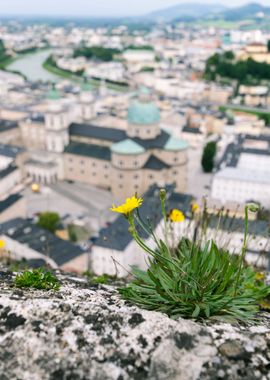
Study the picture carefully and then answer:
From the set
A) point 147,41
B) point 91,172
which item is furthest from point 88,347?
point 147,41

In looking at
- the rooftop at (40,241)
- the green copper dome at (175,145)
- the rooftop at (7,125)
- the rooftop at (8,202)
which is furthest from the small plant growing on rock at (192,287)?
the rooftop at (7,125)

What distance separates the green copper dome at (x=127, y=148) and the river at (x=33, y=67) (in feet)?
192

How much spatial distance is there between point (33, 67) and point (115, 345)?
363ft

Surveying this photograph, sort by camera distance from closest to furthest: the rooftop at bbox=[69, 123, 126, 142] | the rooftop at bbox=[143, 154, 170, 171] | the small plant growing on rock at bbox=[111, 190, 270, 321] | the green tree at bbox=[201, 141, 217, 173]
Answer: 1. the small plant growing on rock at bbox=[111, 190, 270, 321]
2. the rooftop at bbox=[143, 154, 170, 171]
3. the rooftop at bbox=[69, 123, 126, 142]
4. the green tree at bbox=[201, 141, 217, 173]

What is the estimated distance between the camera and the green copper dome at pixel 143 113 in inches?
1298

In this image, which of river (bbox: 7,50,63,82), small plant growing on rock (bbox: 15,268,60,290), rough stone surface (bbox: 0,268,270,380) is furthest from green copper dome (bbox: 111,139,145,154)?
river (bbox: 7,50,63,82)

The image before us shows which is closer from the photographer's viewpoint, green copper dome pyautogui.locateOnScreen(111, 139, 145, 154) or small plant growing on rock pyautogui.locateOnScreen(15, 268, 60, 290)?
small plant growing on rock pyautogui.locateOnScreen(15, 268, 60, 290)

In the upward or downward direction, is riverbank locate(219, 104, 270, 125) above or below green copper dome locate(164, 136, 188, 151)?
below

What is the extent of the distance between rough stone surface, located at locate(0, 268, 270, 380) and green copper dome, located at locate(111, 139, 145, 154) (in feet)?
91.0

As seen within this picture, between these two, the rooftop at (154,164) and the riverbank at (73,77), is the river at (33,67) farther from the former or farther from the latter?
the rooftop at (154,164)

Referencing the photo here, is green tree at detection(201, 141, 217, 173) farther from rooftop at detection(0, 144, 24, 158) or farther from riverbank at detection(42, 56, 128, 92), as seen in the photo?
riverbank at detection(42, 56, 128, 92)

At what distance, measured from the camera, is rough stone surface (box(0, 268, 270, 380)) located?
2.40 meters

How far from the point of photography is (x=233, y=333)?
107 inches

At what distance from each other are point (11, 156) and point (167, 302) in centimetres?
3343
